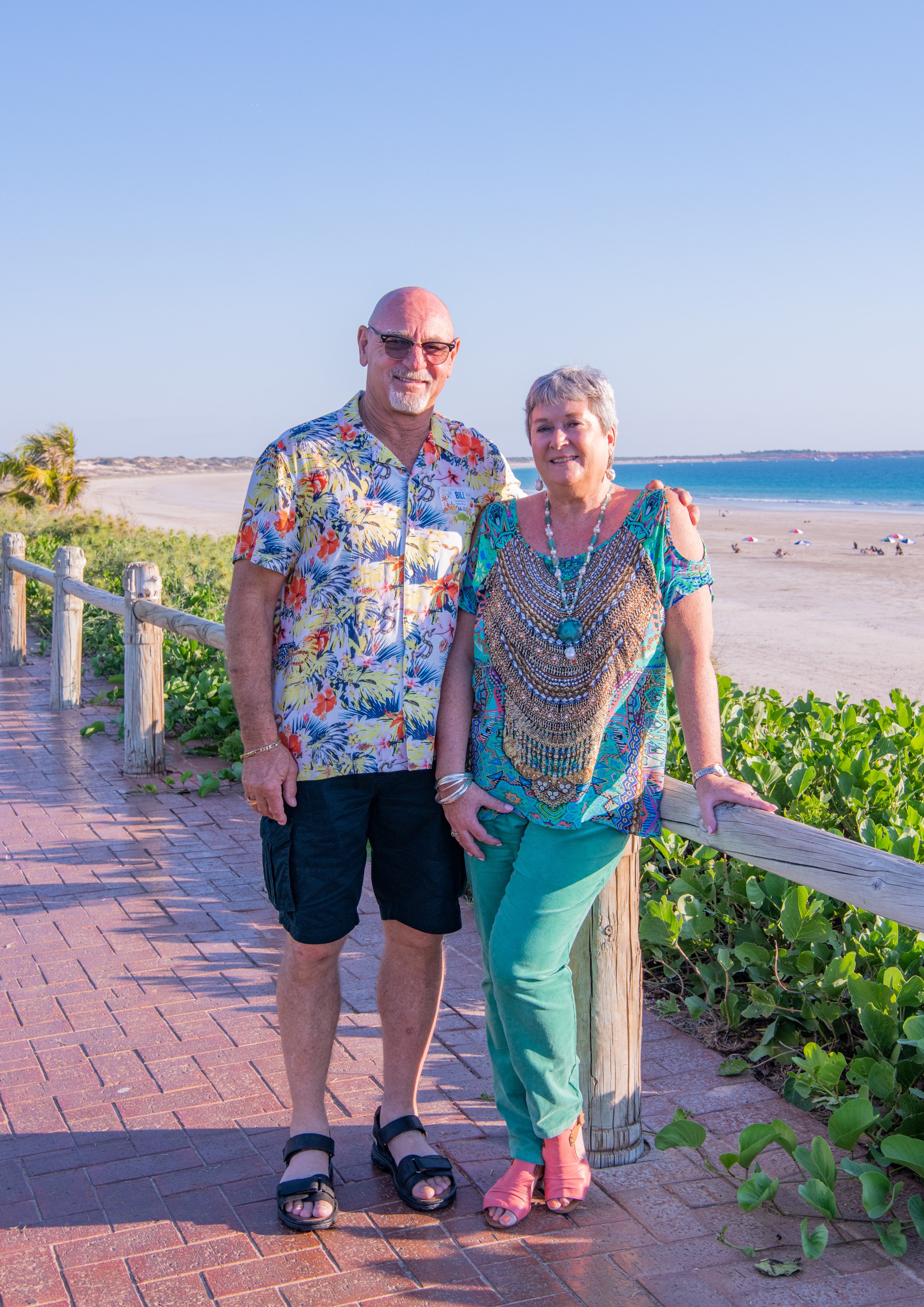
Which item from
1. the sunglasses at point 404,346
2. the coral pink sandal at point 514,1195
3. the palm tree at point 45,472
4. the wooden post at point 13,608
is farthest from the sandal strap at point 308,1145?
the palm tree at point 45,472

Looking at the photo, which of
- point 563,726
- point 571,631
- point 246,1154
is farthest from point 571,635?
point 246,1154

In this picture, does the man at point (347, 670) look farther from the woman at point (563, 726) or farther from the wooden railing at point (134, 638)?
the wooden railing at point (134, 638)

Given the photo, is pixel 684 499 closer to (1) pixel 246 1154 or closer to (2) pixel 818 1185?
(2) pixel 818 1185

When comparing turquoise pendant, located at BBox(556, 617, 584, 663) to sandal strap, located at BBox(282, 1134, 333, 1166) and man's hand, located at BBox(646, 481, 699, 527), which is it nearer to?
man's hand, located at BBox(646, 481, 699, 527)

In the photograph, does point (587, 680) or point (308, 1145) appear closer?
point (587, 680)

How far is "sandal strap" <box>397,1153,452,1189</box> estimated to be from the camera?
100 inches

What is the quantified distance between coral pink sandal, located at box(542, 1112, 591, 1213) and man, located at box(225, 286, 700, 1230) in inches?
9.1

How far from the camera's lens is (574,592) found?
238 cm

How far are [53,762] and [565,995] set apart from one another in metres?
4.98

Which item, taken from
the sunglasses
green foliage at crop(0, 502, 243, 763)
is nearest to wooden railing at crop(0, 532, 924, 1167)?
the sunglasses

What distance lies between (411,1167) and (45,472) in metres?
20.9

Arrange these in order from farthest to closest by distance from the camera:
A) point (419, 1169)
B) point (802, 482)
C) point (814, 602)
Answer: point (802, 482)
point (814, 602)
point (419, 1169)

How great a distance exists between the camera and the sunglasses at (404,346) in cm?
253

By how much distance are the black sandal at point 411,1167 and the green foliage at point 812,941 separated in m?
0.88
